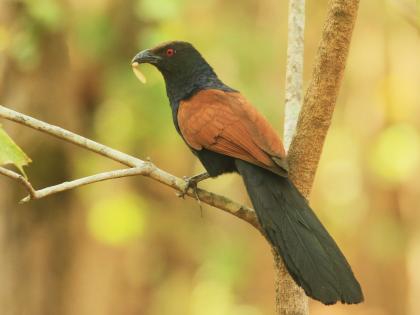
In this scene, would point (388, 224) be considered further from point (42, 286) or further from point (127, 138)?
point (42, 286)

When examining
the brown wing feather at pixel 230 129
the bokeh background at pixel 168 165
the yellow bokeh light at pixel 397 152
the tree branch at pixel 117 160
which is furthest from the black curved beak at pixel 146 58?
the yellow bokeh light at pixel 397 152

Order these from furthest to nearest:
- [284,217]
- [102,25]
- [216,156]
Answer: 1. [102,25]
2. [216,156]
3. [284,217]

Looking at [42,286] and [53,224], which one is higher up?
[53,224]

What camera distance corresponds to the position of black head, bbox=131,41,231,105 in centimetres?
395

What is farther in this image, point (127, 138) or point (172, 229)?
point (172, 229)

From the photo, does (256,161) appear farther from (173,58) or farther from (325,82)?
(173,58)

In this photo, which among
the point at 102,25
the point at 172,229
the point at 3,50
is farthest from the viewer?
the point at 172,229

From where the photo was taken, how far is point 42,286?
5.60 meters

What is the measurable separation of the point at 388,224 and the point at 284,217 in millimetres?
6452

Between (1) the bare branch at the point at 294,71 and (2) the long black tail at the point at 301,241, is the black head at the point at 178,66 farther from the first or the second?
(2) the long black tail at the point at 301,241

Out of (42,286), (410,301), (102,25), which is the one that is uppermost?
(102,25)

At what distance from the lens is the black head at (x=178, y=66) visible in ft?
13.0

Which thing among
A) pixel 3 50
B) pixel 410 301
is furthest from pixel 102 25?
pixel 410 301

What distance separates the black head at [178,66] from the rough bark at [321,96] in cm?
114
